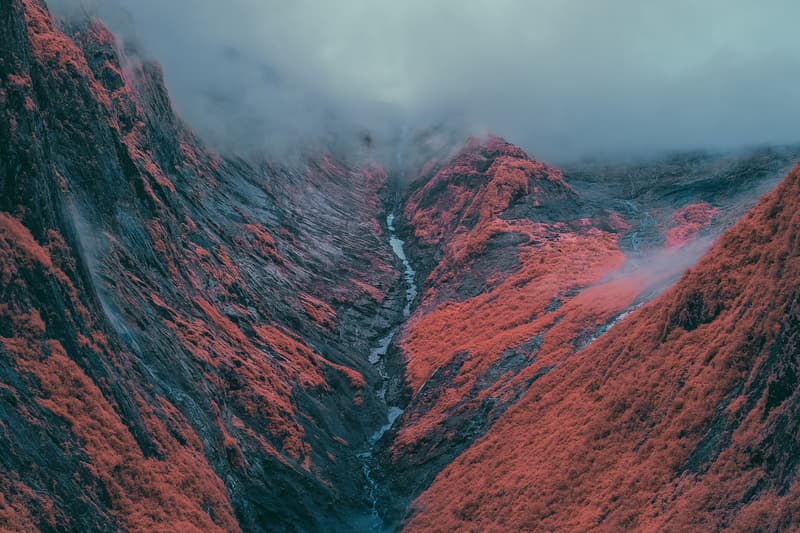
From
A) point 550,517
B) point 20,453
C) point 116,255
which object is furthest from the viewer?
point 116,255

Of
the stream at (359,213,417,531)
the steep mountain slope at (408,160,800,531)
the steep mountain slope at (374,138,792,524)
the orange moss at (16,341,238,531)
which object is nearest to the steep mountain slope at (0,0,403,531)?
the orange moss at (16,341,238,531)

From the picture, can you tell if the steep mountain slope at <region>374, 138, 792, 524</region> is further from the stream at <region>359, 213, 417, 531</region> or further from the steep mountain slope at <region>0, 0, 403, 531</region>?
the steep mountain slope at <region>0, 0, 403, 531</region>

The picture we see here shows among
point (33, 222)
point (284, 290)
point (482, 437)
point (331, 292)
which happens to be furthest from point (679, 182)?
point (33, 222)

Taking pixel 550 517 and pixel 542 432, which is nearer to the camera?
pixel 550 517

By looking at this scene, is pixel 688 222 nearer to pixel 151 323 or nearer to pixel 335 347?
pixel 335 347

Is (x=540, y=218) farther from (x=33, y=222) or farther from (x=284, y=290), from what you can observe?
(x=33, y=222)

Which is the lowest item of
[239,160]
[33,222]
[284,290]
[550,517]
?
[550,517]

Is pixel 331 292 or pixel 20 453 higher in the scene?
pixel 331 292
